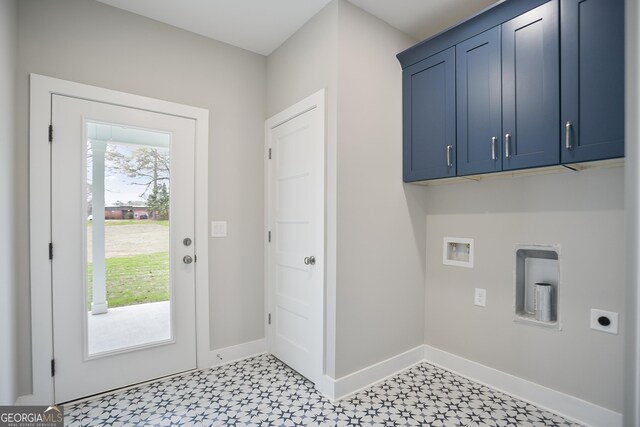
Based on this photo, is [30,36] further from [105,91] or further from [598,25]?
[598,25]

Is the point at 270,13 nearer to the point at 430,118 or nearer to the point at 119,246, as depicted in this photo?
the point at 430,118

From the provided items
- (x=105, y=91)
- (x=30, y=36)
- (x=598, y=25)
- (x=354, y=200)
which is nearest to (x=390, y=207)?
(x=354, y=200)

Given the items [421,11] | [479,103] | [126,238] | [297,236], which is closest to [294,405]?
[297,236]

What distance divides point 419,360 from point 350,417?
98 centimetres

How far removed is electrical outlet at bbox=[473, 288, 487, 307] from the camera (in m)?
2.31

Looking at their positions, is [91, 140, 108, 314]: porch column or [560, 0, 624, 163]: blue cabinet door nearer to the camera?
[560, 0, 624, 163]: blue cabinet door

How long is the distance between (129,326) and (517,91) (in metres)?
2.96

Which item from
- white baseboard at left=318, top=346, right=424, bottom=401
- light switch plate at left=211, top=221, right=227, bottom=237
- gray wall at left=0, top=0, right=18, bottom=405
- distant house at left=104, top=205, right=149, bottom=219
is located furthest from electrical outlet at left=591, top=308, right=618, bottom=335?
gray wall at left=0, top=0, right=18, bottom=405

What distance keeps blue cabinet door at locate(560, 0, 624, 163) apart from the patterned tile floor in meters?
1.56

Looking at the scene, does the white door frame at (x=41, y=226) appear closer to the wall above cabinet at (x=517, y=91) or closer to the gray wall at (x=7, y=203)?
the gray wall at (x=7, y=203)

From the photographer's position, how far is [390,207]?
7.93 feet

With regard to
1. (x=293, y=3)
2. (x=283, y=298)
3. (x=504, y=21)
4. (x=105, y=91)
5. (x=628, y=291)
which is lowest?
(x=283, y=298)

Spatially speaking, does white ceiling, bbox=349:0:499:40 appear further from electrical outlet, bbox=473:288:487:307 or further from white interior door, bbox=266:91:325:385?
electrical outlet, bbox=473:288:487:307

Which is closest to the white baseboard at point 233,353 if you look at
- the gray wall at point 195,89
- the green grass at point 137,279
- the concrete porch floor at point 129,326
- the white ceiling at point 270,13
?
the gray wall at point 195,89
